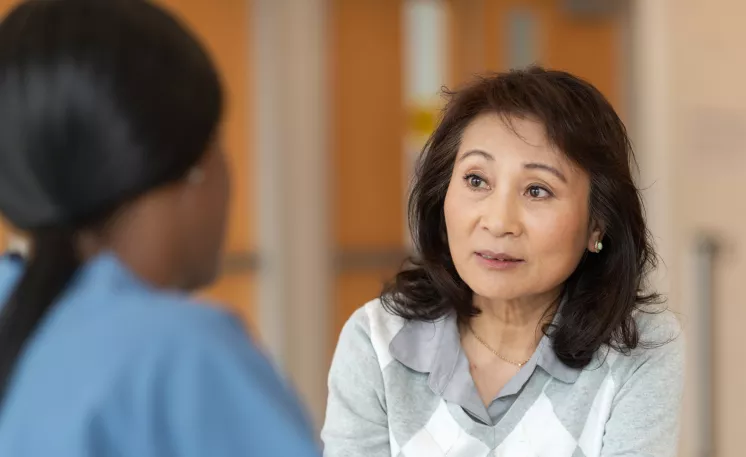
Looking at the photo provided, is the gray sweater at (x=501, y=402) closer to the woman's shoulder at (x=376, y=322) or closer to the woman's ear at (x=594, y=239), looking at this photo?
the woman's shoulder at (x=376, y=322)

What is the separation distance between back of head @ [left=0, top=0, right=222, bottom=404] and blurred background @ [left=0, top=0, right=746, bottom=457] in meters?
2.23

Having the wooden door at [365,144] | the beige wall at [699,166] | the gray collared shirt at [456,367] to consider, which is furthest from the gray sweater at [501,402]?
the wooden door at [365,144]

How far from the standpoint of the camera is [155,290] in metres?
0.95

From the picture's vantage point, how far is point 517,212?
4.70 feet

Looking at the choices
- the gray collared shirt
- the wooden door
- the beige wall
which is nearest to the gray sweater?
the gray collared shirt

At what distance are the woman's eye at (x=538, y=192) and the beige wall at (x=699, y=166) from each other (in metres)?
1.93

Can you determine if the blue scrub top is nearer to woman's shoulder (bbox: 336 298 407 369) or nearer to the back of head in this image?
the back of head

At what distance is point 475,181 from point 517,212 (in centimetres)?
8

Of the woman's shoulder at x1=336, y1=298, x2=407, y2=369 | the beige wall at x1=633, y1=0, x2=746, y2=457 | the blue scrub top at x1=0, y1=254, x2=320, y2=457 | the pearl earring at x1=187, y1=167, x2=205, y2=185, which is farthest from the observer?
the beige wall at x1=633, y1=0, x2=746, y2=457

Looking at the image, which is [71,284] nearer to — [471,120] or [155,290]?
[155,290]

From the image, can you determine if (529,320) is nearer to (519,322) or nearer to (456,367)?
(519,322)

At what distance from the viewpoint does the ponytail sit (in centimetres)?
91

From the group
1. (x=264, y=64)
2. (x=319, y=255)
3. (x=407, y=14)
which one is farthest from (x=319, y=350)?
(x=407, y=14)

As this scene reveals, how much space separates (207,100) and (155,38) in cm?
7
